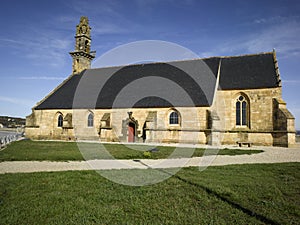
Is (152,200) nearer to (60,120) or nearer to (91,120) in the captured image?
(91,120)

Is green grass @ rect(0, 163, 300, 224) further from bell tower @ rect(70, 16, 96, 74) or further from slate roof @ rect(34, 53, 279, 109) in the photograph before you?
bell tower @ rect(70, 16, 96, 74)

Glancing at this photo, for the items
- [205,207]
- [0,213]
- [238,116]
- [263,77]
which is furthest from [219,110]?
[0,213]

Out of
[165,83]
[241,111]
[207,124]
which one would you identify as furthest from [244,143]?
[165,83]

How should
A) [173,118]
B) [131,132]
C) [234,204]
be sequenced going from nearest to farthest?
[234,204], [173,118], [131,132]

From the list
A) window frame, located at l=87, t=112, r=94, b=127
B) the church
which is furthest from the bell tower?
window frame, located at l=87, t=112, r=94, b=127

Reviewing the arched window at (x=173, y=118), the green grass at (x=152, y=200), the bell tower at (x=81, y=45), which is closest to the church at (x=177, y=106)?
the arched window at (x=173, y=118)

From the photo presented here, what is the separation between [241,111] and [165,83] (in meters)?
8.89

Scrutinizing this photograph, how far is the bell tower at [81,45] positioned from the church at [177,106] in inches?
168

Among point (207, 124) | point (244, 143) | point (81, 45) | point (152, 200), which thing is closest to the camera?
point (152, 200)

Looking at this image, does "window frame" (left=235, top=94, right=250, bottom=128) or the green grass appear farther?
"window frame" (left=235, top=94, right=250, bottom=128)

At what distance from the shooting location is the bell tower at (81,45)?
34.7m

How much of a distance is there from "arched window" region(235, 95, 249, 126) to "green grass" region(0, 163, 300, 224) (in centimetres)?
1492

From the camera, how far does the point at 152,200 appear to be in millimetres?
5723

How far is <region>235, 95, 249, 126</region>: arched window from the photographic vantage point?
894 inches
